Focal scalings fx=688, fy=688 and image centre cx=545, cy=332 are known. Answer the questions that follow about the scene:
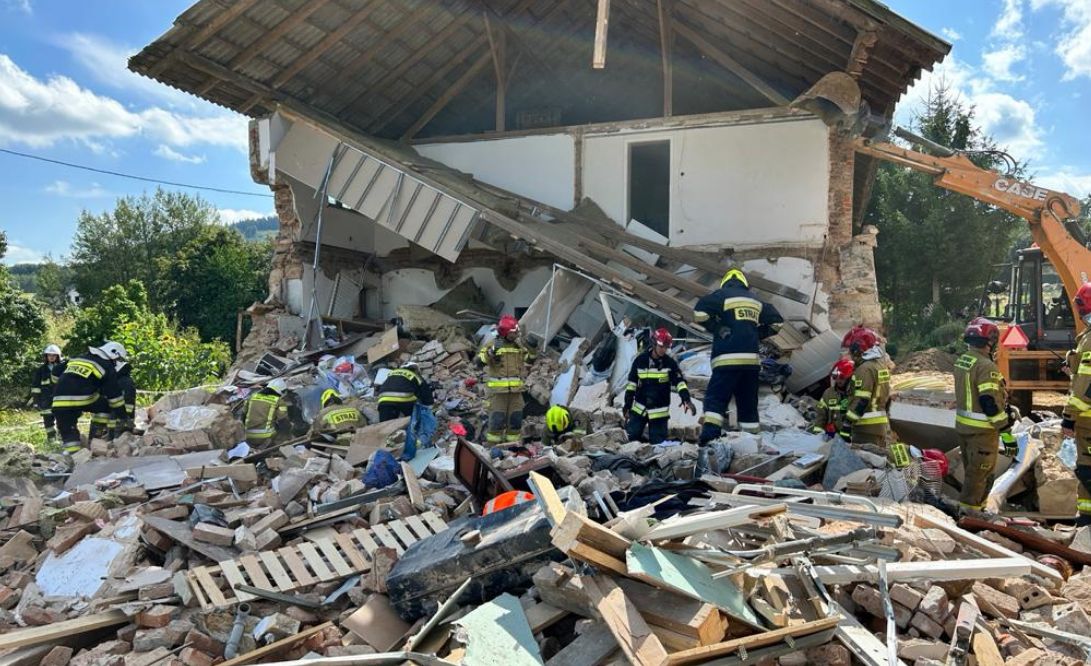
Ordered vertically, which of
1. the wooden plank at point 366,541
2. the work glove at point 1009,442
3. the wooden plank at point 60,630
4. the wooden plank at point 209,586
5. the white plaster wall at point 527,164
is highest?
the white plaster wall at point 527,164

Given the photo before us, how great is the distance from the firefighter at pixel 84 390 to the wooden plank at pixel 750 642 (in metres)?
7.88

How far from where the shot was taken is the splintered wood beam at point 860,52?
8.86m

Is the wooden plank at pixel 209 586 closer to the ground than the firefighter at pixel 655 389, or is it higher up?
closer to the ground

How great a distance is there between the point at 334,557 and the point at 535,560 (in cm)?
159

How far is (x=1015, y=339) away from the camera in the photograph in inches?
376

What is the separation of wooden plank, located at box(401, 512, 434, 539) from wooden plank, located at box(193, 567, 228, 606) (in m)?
1.20

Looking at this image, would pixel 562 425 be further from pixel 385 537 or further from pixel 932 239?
pixel 932 239

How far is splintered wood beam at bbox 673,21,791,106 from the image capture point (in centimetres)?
1059

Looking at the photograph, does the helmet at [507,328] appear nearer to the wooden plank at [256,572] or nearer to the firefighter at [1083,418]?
the wooden plank at [256,572]

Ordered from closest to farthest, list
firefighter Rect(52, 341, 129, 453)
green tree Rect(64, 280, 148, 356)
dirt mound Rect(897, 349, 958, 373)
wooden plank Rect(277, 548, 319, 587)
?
wooden plank Rect(277, 548, 319, 587) < firefighter Rect(52, 341, 129, 453) < dirt mound Rect(897, 349, 958, 373) < green tree Rect(64, 280, 148, 356)

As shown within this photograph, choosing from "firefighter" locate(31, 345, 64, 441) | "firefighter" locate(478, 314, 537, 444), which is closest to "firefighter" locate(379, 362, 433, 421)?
"firefighter" locate(478, 314, 537, 444)

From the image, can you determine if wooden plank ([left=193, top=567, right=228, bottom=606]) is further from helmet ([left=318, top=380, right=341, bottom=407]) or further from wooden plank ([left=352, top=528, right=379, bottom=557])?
helmet ([left=318, top=380, right=341, bottom=407])

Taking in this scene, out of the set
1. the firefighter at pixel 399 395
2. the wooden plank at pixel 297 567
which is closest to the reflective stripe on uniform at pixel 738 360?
the firefighter at pixel 399 395

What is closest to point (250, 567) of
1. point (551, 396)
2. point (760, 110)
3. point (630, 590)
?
point (630, 590)
